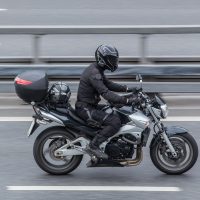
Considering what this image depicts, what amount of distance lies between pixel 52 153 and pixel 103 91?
0.97 m

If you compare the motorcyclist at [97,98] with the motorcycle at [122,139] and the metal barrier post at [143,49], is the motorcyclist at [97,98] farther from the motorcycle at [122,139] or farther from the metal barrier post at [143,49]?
the metal barrier post at [143,49]

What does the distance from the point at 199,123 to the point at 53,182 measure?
318cm

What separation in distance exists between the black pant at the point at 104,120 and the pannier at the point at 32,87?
1.51 feet

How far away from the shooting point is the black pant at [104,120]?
852 cm

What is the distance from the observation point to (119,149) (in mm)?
8648

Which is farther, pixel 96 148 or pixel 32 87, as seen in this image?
pixel 96 148

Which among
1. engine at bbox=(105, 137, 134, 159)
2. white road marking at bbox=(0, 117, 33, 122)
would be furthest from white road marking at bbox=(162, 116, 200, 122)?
engine at bbox=(105, 137, 134, 159)

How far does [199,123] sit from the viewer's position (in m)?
11.0

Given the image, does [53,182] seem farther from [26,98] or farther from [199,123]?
[199,123]

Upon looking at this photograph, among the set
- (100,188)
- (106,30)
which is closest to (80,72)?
(106,30)

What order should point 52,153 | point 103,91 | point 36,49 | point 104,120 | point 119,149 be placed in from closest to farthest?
point 103,91
point 104,120
point 119,149
point 52,153
point 36,49
